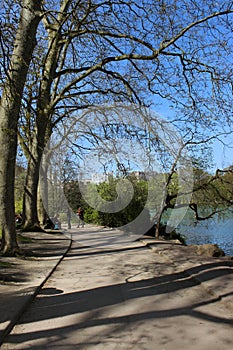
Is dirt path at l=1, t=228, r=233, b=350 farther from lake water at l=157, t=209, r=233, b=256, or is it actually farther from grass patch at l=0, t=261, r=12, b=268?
lake water at l=157, t=209, r=233, b=256

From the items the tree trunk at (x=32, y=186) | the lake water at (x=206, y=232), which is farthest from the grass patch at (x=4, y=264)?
the lake water at (x=206, y=232)

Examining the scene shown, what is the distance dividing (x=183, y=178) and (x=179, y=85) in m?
4.85

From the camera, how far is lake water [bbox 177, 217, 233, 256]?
814 inches

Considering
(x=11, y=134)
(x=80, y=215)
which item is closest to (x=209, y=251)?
(x=11, y=134)

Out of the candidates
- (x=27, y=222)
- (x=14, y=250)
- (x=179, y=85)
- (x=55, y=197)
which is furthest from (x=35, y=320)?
(x=55, y=197)

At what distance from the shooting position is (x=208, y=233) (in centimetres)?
2428

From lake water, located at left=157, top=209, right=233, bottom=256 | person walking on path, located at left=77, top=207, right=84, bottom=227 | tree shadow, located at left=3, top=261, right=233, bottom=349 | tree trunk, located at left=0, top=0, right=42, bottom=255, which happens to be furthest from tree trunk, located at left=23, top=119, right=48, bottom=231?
tree shadow, located at left=3, top=261, right=233, bottom=349

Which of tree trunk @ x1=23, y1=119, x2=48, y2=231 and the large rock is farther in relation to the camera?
tree trunk @ x1=23, y1=119, x2=48, y2=231

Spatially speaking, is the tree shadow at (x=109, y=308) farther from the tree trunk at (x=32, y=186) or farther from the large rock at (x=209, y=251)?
the tree trunk at (x=32, y=186)

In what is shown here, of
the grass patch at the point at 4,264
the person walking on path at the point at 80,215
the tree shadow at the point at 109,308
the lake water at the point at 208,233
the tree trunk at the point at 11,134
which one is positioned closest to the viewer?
the tree shadow at the point at 109,308

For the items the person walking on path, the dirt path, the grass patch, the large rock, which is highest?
the person walking on path

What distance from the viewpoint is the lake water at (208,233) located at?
20.7 m

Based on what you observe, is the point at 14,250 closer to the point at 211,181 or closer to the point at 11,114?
the point at 11,114

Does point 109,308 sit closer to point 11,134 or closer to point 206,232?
point 11,134
